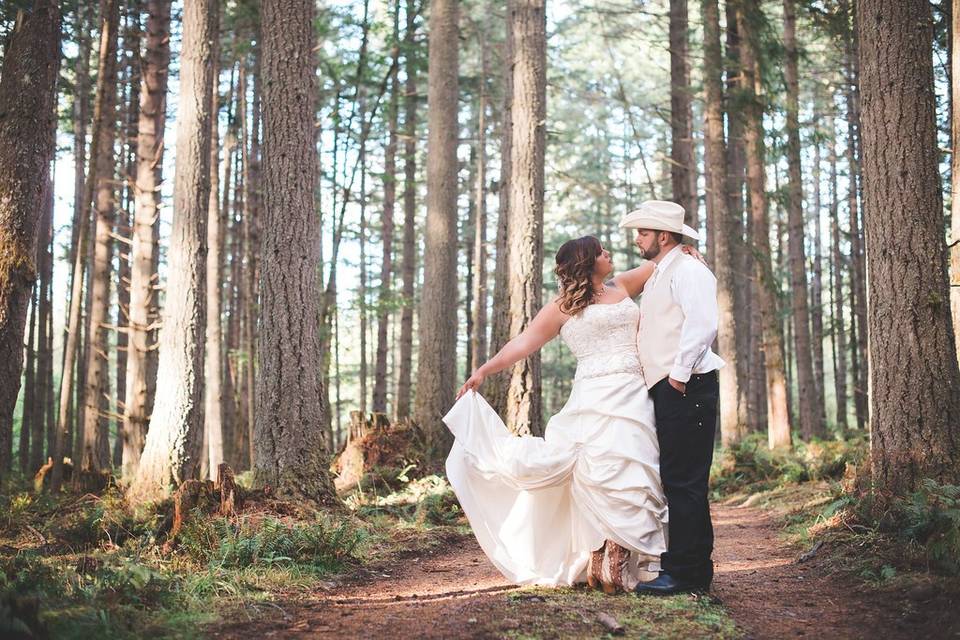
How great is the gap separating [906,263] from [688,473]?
2.99 m

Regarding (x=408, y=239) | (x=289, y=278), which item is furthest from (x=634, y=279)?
(x=408, y=239)

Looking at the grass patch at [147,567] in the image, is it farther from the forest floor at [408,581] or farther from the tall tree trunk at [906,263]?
the tall tree trunk at [906,263]

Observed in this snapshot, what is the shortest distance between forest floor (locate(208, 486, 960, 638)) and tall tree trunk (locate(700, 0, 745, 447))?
8.81m

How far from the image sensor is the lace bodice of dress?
619 centimetres

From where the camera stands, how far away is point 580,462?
6137 millimetres

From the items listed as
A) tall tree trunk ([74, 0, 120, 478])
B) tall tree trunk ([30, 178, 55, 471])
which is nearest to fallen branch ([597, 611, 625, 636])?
tall tree trunk ([74, 0, 120, 478])

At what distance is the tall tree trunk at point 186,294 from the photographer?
9594 millimetres

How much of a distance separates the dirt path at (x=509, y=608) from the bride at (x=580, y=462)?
43 cm

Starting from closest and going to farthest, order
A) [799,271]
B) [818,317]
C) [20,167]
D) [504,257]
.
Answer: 1. [20,167]
2. [504,257]
3. [799,271]
4. [818,317]

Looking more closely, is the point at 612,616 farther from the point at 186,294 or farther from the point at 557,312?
the point at 186,294

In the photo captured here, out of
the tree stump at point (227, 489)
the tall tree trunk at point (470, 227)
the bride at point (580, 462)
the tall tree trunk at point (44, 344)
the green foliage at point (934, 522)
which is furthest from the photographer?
the tall tree trunk at point (470, 227)

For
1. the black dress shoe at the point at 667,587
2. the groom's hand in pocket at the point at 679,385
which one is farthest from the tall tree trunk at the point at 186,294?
the groom's hand in pocket at the point at 679,385

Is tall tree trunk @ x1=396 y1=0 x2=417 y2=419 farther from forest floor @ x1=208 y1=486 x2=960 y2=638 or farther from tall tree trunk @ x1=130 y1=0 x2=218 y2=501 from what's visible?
forest floor @ x1=208 y1=486 x2=960 y2=638

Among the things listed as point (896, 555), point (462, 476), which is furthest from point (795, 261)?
point (462, 476)
